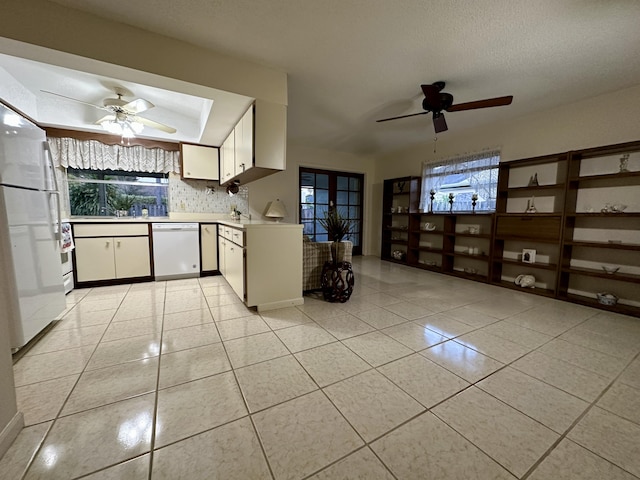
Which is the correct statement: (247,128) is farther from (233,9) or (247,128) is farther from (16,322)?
(16,322)

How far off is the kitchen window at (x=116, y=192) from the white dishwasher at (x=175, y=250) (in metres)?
0.76

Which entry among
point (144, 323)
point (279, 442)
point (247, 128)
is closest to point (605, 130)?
point (247, 128)

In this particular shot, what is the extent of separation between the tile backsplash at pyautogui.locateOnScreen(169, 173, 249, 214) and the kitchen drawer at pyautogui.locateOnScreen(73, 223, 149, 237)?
0.73m

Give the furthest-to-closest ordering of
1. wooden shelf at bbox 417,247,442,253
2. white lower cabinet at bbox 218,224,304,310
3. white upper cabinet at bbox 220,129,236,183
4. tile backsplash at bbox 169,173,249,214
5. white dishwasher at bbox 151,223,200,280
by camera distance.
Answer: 1. wooden shelf at bbox 417,247,442,253
2. tile backsplash at bbox 169,173,249,214
3. white dishwasher at bbox 151,223,200,280
4. white upper cabinet at bbox 220,129,236,183
5. white lower cabinet at bbox 218,224,304,310

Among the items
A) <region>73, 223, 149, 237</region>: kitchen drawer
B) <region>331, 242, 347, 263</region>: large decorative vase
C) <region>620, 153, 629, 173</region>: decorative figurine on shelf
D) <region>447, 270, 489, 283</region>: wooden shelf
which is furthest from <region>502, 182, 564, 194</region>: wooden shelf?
<region>73, 223, 149, 237</region>: kitchen drawer

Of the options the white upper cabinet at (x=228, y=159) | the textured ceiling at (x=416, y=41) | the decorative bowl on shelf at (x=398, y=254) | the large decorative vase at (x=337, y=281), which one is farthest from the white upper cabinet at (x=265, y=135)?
the decorative bowl on shelf at (x=398, y=254)

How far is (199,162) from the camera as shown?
13.3 ft

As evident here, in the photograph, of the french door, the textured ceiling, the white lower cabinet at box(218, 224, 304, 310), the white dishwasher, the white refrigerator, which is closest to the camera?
the white refrigerator

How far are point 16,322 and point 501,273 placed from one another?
520cm

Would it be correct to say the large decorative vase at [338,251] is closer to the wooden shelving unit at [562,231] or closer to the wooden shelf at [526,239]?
the wooden shelving unit at [562,231]

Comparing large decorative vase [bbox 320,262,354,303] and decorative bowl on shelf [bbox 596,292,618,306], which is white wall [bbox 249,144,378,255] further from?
decorative bowl on shelf [bbox 596,292,618,306]

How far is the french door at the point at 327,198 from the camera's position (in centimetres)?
555

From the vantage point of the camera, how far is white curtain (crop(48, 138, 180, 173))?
347cm

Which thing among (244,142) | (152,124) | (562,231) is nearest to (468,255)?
(562,231)
